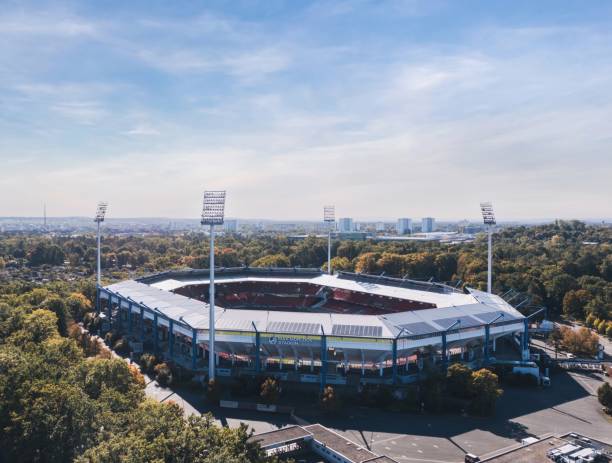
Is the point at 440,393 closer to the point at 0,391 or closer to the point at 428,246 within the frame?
the point at 0,391

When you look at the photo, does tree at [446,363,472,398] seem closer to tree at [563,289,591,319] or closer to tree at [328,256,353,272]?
tree at [563,289,591,319]

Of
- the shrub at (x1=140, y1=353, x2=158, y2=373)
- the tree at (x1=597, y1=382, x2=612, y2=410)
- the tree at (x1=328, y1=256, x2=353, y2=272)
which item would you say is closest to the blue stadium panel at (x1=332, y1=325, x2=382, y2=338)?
the shrub at (x1=140, y1=353, x2=158, y2=373)

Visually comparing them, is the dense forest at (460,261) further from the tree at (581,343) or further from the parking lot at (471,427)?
the parking lot at (471,427)

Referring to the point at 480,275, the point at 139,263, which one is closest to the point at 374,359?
the point at 480,275

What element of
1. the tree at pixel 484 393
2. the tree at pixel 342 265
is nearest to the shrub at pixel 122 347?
the tree at pixel 484 393

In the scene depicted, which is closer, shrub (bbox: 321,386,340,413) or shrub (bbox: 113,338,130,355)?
shrub (bbox: 321,386,340,413)

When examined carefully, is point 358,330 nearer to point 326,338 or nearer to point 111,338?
point 326,338
